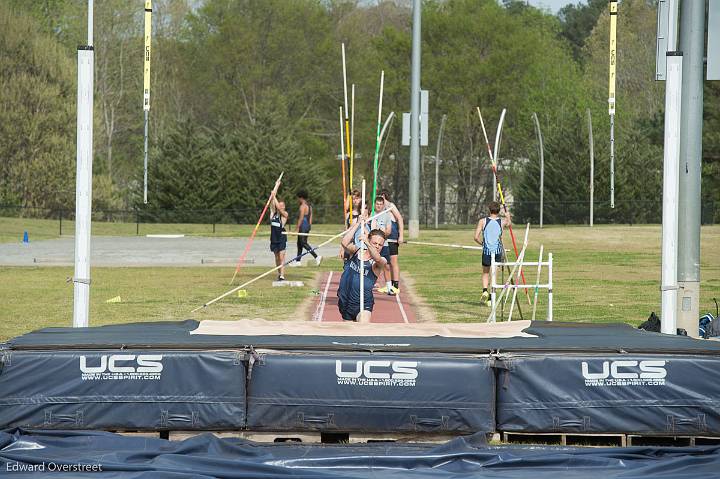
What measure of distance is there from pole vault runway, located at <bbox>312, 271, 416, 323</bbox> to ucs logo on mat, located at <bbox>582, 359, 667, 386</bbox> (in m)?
7.99

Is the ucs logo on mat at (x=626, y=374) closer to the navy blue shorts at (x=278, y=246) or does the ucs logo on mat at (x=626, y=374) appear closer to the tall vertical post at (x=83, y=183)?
the tall vertical post at (x=83, y=183)

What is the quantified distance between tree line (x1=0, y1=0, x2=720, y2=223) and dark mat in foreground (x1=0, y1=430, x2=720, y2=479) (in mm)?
47654

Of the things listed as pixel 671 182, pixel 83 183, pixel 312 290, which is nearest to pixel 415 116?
pixel 312 290

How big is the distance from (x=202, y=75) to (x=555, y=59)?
2548 centimetres

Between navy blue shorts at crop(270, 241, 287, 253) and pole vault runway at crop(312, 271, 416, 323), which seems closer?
pole vault runway at crop(312, 271, 416, 323)

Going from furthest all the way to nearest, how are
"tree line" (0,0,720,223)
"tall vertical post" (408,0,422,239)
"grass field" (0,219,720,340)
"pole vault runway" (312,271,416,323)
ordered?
1. "tree line" (0,0,720,223)
2. "tall vertical post" (408,0,422,239)
3. "grass field" (0,219,720,340)
4. "pole vault runway" (312,271,416,323)

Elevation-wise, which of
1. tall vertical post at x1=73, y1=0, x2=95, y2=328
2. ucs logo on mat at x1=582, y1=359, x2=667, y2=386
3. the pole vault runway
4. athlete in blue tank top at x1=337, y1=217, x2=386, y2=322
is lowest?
the pole vault runway

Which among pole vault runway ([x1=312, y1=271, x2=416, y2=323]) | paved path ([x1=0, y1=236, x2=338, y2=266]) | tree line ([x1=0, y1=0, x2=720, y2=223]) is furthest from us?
tree line ([x1=0, y1=0, x2=720, y2=223])

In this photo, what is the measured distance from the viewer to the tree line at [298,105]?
191ft

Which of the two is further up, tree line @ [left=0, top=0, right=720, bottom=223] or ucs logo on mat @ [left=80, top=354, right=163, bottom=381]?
tree line @ [left=0, top=0, right=720, bottom=223]

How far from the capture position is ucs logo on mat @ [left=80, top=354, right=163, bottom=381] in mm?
9266

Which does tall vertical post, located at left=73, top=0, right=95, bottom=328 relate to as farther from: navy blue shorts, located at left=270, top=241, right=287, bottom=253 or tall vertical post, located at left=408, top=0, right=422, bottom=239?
tall vertical post, located at left=408, top=0, right=422, bottom=239

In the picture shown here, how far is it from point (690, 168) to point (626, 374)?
5.80 m

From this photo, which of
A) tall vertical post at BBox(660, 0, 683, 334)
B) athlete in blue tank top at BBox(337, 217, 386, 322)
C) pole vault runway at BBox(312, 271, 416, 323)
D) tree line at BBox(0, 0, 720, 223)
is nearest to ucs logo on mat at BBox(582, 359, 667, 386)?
tall vertical post at BBox(660, 0, 683, 334)
